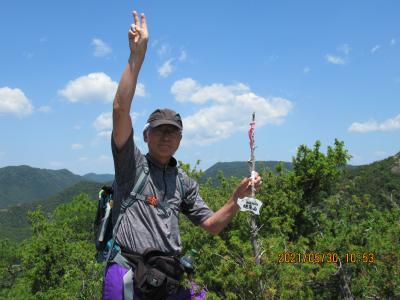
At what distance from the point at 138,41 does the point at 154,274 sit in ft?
5.26

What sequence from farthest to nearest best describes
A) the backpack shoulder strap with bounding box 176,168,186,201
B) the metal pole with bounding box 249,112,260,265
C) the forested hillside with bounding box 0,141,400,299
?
the forested hillside with bounding box 0,141,400,299
the backpack shoulder strap with bounding box 176,168,186,201
the metal pole with bounding box 249,112,260,265

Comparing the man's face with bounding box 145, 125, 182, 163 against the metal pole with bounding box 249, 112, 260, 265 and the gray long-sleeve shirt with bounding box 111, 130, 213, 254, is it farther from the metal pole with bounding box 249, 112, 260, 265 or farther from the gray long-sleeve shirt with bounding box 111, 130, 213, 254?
the metal pole with bounding box 249, 112, 260, 265

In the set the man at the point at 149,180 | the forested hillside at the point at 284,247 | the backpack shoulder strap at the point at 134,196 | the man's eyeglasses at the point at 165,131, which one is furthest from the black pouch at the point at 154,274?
the man's eyeglasses at the point at 165,131

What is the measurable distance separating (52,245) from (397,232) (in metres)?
22.7

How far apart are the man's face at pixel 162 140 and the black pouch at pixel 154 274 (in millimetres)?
725

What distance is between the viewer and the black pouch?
8.52ft

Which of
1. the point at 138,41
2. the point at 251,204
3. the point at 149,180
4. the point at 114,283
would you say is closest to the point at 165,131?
the point at 149,180

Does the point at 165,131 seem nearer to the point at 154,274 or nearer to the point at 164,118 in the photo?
the point at 164,118

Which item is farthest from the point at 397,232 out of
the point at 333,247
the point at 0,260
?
the point at 0,260

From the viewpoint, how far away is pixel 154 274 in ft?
8.55

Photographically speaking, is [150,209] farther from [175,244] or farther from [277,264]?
[277,264]

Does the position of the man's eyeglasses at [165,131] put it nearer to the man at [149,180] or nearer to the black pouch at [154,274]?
the man at [149,180]

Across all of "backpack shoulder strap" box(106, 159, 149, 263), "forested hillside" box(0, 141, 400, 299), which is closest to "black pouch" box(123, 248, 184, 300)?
"backpack shoulder strap" box(106, 159, 149, 263)

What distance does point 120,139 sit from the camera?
2549 mm
